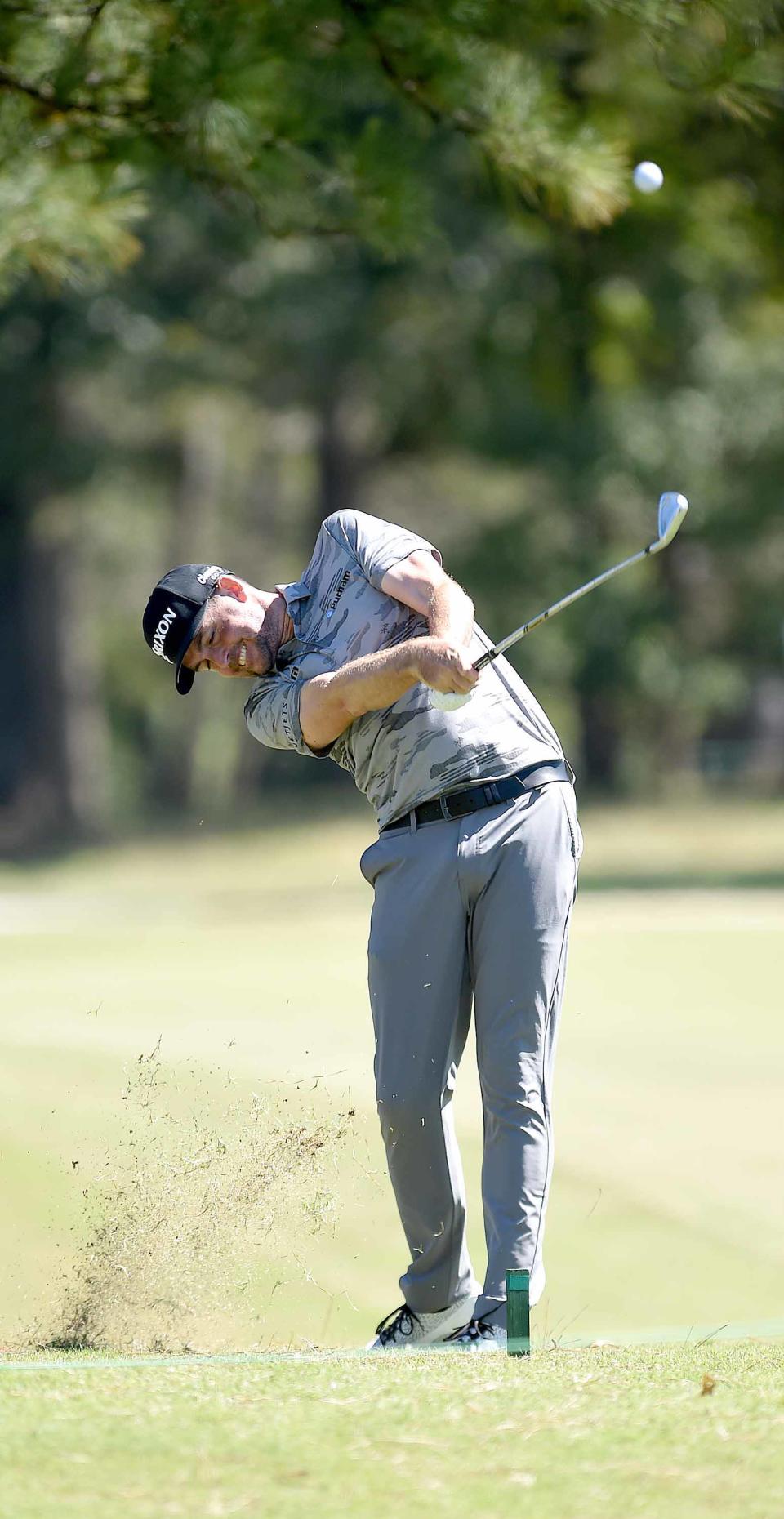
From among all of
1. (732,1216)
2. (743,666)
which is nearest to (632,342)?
(743,666)

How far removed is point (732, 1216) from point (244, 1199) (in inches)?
93.7

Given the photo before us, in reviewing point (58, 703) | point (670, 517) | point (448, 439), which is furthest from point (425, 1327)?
point (58, 703)

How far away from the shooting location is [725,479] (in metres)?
27.7

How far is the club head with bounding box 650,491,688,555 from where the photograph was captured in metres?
4.17

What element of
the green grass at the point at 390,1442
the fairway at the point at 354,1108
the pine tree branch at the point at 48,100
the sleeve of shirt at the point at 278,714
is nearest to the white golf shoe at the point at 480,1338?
the green grass at the point at 390,1442

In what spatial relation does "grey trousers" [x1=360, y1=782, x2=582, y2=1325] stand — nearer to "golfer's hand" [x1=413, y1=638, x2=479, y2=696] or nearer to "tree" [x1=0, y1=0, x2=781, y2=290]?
"golfer's hand" [x1=413, y1=638, x2=479, y2=696]

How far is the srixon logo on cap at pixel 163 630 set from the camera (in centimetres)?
433

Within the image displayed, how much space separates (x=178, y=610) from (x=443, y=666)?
2.30ft

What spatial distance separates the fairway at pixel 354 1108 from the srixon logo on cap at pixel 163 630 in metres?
1.13

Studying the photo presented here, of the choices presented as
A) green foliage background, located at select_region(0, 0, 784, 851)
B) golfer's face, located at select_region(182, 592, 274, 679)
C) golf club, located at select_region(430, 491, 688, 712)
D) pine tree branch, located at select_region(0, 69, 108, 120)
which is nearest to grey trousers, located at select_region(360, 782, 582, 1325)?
golf club, located at select_region(430, 491, 688, 712)

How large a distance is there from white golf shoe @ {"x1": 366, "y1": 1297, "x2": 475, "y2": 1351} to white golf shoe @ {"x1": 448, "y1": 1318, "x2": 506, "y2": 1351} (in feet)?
0.38

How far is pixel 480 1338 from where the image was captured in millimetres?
4109

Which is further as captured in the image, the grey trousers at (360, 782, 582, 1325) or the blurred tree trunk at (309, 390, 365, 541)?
the blurred tree trunk at (309, 390, 365, 541)

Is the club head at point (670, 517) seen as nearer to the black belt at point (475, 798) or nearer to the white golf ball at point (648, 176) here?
the black belt at point (475, 798)
